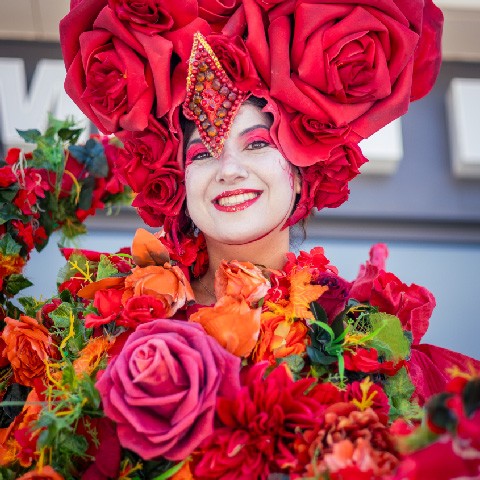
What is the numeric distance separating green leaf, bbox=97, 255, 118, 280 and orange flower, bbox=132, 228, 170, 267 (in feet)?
0.37

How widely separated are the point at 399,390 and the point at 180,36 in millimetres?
706

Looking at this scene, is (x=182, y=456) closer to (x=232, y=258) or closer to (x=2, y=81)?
(x=232, y=258)

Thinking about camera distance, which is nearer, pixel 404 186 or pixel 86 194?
pixel 86 194

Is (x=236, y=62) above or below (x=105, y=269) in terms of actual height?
above

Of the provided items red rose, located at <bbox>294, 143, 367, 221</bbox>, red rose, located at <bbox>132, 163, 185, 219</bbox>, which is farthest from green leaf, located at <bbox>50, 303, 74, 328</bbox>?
red rose, located at <bbox>294, 143, 367, 221</bbox>

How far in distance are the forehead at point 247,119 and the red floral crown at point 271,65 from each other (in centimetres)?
3

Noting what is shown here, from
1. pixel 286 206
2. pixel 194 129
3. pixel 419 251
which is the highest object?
pixel 194 129

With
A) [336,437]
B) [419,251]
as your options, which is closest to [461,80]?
[419,251]

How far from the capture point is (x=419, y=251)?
288 centimetres

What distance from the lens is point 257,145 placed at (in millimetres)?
1510

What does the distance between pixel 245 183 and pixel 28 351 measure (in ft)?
1.54

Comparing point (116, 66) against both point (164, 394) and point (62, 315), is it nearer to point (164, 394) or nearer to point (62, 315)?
Answer: point (62, 315)

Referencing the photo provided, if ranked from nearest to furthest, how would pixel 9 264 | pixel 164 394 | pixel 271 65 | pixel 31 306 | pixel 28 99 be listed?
pixel 164 394 < pixel 271 65 < pixel 31 306 < pixel 9 264 < pixel 28 99

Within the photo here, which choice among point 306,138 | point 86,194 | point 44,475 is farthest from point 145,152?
point 44,475
